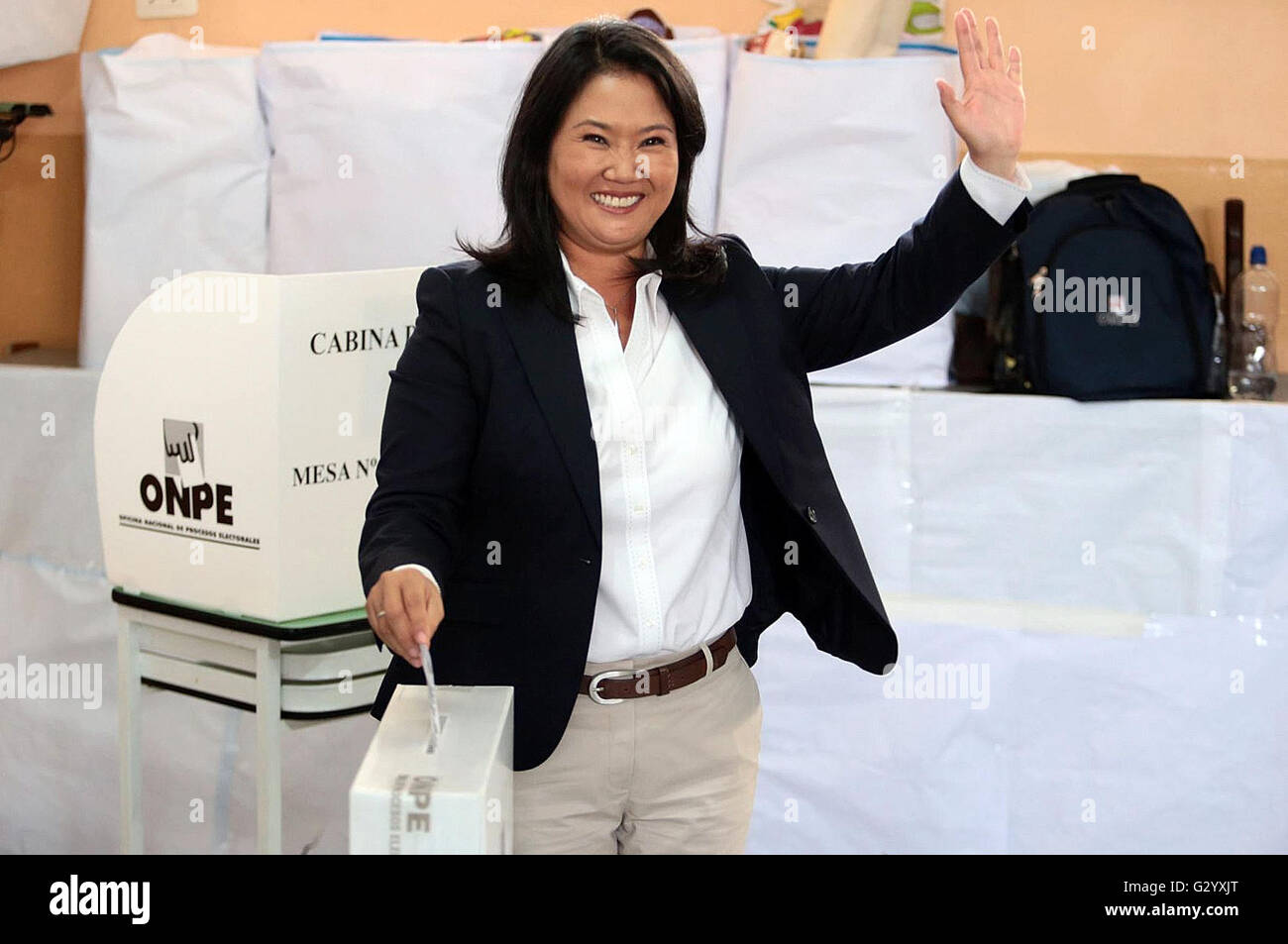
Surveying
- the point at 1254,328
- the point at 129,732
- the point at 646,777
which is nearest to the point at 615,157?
the point at 646,777

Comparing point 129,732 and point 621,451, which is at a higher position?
point 621,451

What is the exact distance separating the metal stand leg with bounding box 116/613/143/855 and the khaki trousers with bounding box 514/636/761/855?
681mm

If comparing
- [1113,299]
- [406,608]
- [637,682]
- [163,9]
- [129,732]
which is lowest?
[129,732]

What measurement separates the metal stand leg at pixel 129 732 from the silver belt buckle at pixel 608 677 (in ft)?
2.42

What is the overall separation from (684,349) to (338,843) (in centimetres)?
151

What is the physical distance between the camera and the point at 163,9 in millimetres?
2941

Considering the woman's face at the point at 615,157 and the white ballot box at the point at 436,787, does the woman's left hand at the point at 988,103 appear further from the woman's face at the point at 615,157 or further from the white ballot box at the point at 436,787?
the white ballot box at the point at 436,787

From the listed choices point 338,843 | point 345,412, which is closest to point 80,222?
point 338,843

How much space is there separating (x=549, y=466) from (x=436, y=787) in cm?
45

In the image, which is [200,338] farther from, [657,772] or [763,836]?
[763,836]

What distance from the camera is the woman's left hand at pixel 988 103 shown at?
1293mm

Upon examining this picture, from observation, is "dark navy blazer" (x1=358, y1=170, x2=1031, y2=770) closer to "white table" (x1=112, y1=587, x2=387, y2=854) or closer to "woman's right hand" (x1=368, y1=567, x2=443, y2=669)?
"woman's right hand" (x1=368, y1=567, x2=443, y2=669)

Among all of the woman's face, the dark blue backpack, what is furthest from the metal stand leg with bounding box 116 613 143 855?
the dark blue backpack

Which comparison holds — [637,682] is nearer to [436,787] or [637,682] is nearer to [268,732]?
[436,787]
